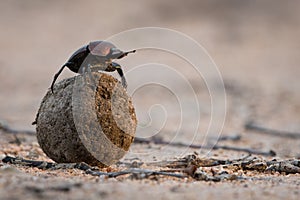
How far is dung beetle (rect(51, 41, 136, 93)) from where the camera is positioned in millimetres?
3990

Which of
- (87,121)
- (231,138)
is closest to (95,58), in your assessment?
(87,121)

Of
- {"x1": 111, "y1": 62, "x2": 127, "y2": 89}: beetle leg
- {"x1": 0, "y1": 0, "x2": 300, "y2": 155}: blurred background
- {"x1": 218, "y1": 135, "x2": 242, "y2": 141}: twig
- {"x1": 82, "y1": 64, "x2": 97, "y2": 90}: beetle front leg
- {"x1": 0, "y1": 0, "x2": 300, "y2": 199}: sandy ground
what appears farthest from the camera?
{"x1": 0, "y1": 0, "x2": 300, "y2": 155}: blurred background

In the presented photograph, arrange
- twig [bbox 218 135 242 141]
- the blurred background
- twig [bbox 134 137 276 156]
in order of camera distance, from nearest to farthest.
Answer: twig [bbox 134 137 276 156] → twig [bbox 218 135 242 141] → the blurred background

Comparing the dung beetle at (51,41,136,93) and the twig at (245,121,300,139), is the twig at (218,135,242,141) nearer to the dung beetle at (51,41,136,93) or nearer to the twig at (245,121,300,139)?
the twig at (245,121,300,139)

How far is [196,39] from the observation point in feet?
54.1

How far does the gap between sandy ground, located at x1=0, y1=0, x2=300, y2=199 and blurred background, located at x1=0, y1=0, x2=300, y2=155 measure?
0.03 m

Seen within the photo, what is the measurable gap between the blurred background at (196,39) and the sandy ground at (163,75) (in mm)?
32

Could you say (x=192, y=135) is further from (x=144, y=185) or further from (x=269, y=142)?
(x=144, y=185)

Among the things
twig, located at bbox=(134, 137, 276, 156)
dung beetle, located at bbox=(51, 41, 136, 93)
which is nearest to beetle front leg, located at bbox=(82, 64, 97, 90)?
dung beetle, located at bbox=(51, 41, 136, 93)

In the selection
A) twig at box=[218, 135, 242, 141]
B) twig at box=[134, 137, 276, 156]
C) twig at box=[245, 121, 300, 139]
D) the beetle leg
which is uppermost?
the beetle leg

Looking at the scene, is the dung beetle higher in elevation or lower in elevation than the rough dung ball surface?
higher

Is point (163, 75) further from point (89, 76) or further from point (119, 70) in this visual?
point (89, 76)

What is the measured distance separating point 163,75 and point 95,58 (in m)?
8.41

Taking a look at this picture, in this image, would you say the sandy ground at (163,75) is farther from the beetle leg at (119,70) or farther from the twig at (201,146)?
the beetle leg at (119,70)
